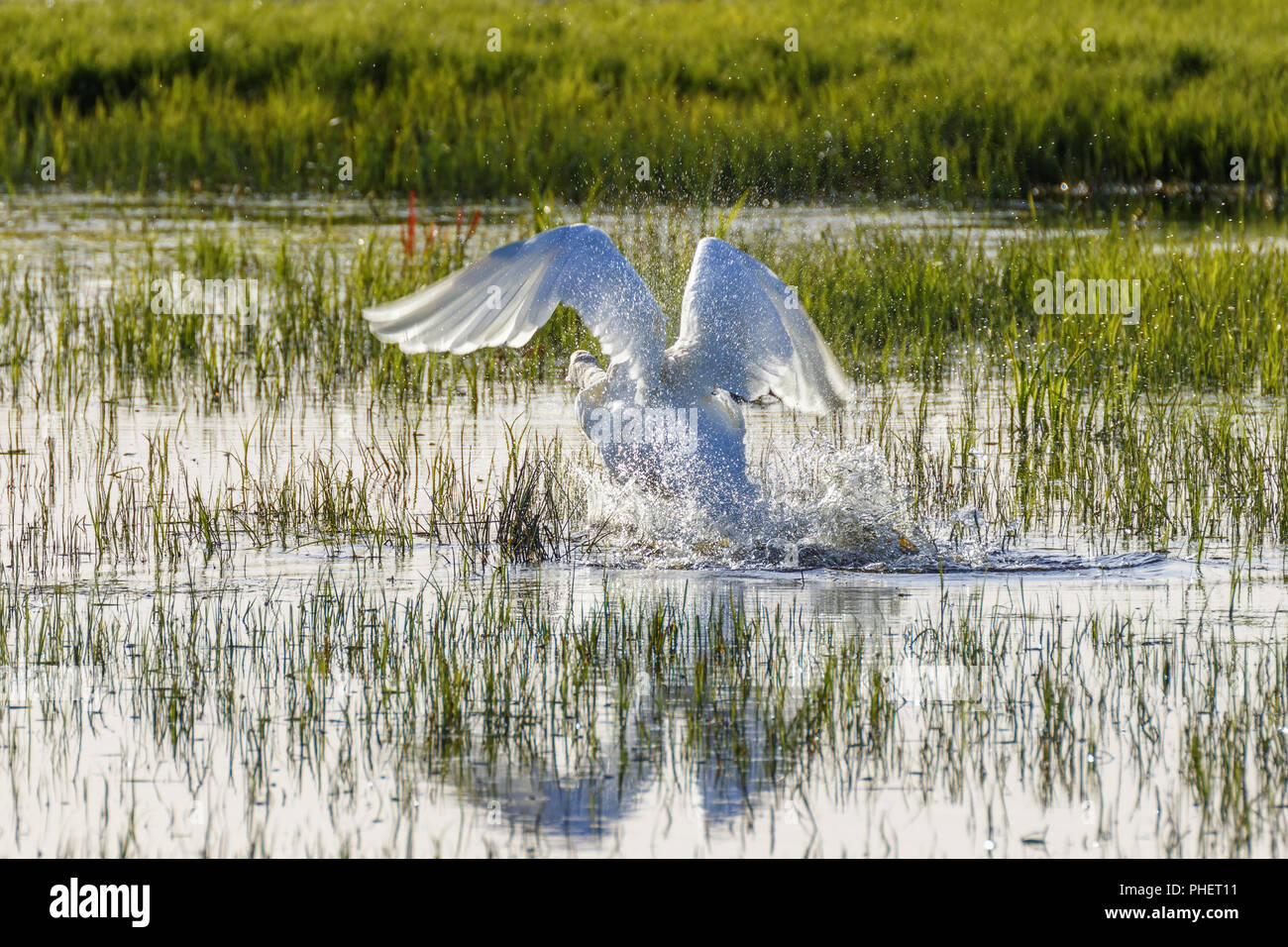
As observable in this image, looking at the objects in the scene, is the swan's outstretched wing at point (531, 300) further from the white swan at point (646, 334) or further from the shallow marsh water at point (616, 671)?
the shallow marsh water at point (616, 671)

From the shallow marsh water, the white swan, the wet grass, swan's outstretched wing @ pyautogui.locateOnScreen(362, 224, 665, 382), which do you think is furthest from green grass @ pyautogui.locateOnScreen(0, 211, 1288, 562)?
the wet grass

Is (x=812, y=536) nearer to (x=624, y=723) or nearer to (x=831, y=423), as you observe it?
(x=624, y=723)

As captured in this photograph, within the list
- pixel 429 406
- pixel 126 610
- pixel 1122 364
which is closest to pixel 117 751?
pixel 126 610

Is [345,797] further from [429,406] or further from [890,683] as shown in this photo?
[429,406]

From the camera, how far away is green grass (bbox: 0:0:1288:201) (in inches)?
725

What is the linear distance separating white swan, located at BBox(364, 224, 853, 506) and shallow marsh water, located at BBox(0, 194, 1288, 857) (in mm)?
217

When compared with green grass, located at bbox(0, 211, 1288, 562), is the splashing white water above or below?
below

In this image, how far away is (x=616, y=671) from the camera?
17.3 feet

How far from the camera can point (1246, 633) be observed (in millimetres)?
5547

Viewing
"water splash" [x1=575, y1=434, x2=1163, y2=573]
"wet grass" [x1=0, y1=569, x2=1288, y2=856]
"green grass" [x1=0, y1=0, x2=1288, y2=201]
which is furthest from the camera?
"green grass" [x1=0, y1=0, x2=1288, y2=201]

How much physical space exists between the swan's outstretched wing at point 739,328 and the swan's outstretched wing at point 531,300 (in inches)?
5.5

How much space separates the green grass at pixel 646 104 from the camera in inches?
725

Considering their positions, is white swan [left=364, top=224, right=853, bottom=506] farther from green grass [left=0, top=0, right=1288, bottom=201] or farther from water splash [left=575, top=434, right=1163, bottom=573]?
green grass [left=0, top=0, right=1288, bottom=201]

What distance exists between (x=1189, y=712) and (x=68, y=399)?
615 cm
